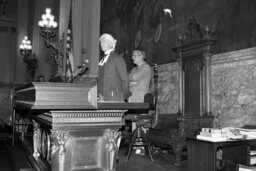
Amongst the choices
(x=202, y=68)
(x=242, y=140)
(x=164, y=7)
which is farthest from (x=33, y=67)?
(x=242, y=140)

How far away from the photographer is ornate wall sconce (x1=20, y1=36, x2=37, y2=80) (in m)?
12.9

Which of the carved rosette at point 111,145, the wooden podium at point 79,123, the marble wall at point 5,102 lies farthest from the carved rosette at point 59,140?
the marble wall at point 5,102

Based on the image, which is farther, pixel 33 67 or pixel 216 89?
pixel 33 67

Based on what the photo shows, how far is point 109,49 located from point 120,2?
6840mm

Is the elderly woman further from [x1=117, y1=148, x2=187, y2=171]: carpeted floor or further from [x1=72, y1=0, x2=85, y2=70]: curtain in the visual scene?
[x1=72, y1=0, x2=85, y2=70]: curtain

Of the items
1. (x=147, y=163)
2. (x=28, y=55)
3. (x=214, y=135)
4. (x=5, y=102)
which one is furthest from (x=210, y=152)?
(x=5, y=102)

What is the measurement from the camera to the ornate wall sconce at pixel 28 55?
1288 centimetres

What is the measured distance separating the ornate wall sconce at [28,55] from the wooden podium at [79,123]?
34.3 ft

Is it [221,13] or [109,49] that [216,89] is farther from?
[109,49]

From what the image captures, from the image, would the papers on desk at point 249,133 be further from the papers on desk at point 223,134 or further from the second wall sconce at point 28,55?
the second wall sconce at point 28,55

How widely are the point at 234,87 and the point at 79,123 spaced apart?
126 inches

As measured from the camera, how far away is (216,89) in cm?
552

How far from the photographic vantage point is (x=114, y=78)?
145 inches

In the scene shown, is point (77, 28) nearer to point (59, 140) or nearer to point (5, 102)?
point (59, 140)
